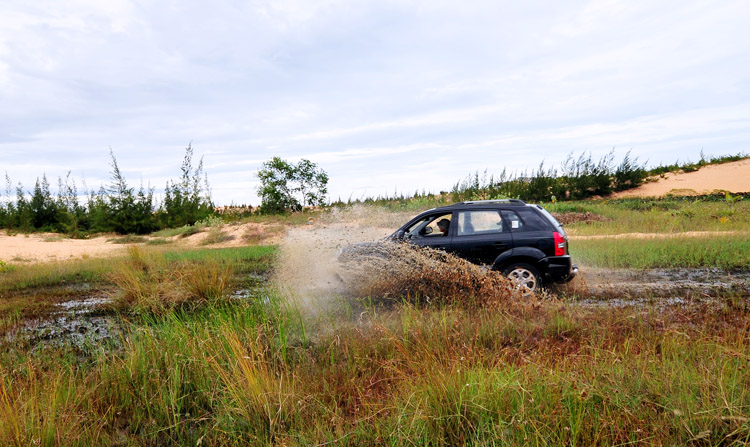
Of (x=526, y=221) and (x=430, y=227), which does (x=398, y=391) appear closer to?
(x=430, y=227)

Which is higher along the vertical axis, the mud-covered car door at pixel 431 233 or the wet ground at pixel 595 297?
the mud-covered car door at pixel 431 233

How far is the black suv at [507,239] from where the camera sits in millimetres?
7562

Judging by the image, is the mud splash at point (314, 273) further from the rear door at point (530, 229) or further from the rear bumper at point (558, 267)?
the rear bumper at point (558, 267)

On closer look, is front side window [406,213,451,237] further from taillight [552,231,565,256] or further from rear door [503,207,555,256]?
taillight [552,231,565,256]

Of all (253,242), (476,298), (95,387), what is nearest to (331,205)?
(253,242)

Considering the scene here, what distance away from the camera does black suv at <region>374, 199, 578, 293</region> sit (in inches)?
298

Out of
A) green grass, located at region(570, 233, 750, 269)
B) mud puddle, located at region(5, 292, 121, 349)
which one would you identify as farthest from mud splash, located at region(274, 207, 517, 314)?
green grass, located at region(570, 233, 750, 269)

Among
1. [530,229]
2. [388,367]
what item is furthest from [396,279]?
[388,367]

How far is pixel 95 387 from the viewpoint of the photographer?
13.8 ft

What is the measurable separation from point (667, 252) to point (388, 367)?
1121cm

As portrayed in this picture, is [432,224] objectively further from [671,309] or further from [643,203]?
[643,203]

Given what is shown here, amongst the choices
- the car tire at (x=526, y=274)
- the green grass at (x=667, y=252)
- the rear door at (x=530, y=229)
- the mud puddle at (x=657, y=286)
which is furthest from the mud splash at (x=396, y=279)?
the green grass at (x=667, y=252)

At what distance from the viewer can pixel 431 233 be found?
26.8 feet

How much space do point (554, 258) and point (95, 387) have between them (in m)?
6.75
